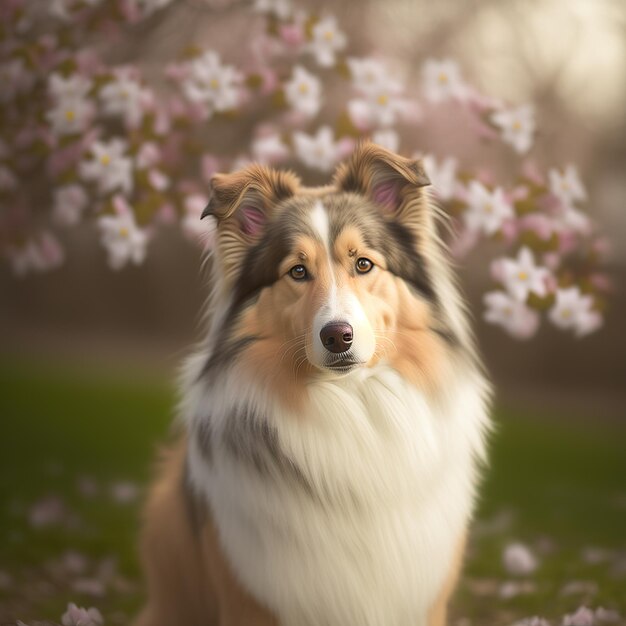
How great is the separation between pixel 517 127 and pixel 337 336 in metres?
1.85

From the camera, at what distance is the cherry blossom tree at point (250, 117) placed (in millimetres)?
3414

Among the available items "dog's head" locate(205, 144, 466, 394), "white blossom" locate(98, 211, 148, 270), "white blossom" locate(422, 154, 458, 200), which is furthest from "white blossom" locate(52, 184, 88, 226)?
"white blossom" locate(422, 154, 458, 200)

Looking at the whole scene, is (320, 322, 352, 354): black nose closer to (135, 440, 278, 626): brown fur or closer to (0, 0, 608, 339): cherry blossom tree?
(135, 440, 278, 626): brown fur

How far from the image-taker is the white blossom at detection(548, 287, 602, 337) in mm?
3398

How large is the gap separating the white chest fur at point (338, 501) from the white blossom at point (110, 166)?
146 centimetres

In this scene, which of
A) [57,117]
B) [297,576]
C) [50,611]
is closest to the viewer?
[297,576]

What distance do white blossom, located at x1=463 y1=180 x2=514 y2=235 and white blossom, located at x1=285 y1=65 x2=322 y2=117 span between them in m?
0.77

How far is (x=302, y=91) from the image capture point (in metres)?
3.44

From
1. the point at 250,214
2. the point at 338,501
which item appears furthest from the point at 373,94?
the point at 338,501

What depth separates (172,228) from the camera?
3523mm

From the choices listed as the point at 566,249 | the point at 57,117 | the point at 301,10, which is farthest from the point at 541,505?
the point at 57,117

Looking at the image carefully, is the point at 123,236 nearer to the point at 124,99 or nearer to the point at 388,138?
the point at 124,99

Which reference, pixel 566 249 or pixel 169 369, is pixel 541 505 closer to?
pixel 566 249

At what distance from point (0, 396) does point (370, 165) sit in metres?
2.25
